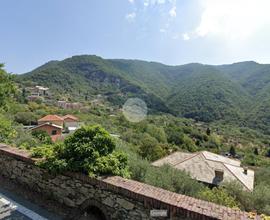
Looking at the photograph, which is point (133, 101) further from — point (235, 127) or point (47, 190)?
point (47, 190)

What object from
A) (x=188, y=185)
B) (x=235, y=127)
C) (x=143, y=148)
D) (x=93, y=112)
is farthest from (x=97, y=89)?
(x=188, y=185)

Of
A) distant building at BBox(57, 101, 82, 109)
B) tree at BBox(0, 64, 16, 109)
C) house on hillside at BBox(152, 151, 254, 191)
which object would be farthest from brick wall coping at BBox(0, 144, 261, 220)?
distant building at BBox(57, 101, 82, 109)

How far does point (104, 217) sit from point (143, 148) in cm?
2503

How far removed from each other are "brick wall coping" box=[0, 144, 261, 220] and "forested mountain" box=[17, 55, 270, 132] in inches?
2789

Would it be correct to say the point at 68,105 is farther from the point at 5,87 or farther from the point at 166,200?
the point at 166,200

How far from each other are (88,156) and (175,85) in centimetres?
9381

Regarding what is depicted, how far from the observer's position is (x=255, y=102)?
71.8 m

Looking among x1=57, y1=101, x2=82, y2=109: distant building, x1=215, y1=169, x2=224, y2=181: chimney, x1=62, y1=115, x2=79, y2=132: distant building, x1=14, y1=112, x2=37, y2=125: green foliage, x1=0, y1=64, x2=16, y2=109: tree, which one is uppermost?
x1=0, y1=64, x2=16, y2=109: tree

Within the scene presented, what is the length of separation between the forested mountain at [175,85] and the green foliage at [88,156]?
7057 cm

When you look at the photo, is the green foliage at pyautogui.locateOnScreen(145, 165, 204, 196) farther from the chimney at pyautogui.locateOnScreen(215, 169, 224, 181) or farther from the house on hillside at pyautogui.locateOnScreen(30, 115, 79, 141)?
the house on hillside at pyautogui.locateOnScreen(30, 115, 79, 141)

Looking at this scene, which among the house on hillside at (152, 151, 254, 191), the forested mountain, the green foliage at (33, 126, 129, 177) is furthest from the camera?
the forested mountain

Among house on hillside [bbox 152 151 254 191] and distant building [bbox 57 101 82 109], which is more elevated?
distant building [bbox 57 101 82 109]

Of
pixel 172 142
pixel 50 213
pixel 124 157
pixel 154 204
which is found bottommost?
pixel 172 142

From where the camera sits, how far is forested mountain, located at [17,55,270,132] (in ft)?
247
